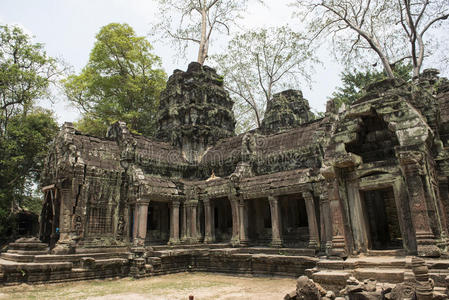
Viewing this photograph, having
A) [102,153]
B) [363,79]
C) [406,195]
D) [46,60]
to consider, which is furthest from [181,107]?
[363,79]

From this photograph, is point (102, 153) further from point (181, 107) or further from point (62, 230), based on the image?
point (181, 107)

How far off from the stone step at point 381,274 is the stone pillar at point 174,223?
9.16 metres

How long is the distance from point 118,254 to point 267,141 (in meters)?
8.17

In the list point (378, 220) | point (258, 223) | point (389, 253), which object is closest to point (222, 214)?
point (258, 223)

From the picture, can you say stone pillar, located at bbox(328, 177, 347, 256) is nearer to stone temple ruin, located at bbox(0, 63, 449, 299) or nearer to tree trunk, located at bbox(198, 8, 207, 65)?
stone temple ruin, located at bbox(0, 63, 449, 299)

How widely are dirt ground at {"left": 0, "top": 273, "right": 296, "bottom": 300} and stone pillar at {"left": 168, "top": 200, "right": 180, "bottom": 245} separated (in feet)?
8.20

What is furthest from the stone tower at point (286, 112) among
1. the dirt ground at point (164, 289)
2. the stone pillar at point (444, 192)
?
the stone pillar at point (444, 192)

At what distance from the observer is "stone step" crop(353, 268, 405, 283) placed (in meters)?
5.74

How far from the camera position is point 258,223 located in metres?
13.9

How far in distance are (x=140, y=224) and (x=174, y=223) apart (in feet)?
5.93

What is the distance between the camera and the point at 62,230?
12195 mm

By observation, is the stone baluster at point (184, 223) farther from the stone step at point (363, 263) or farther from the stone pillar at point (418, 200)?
the stone pillar at point (418, 200)

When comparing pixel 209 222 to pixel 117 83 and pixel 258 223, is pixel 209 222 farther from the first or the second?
pixel 117 83

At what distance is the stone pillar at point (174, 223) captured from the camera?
14.0 meters
